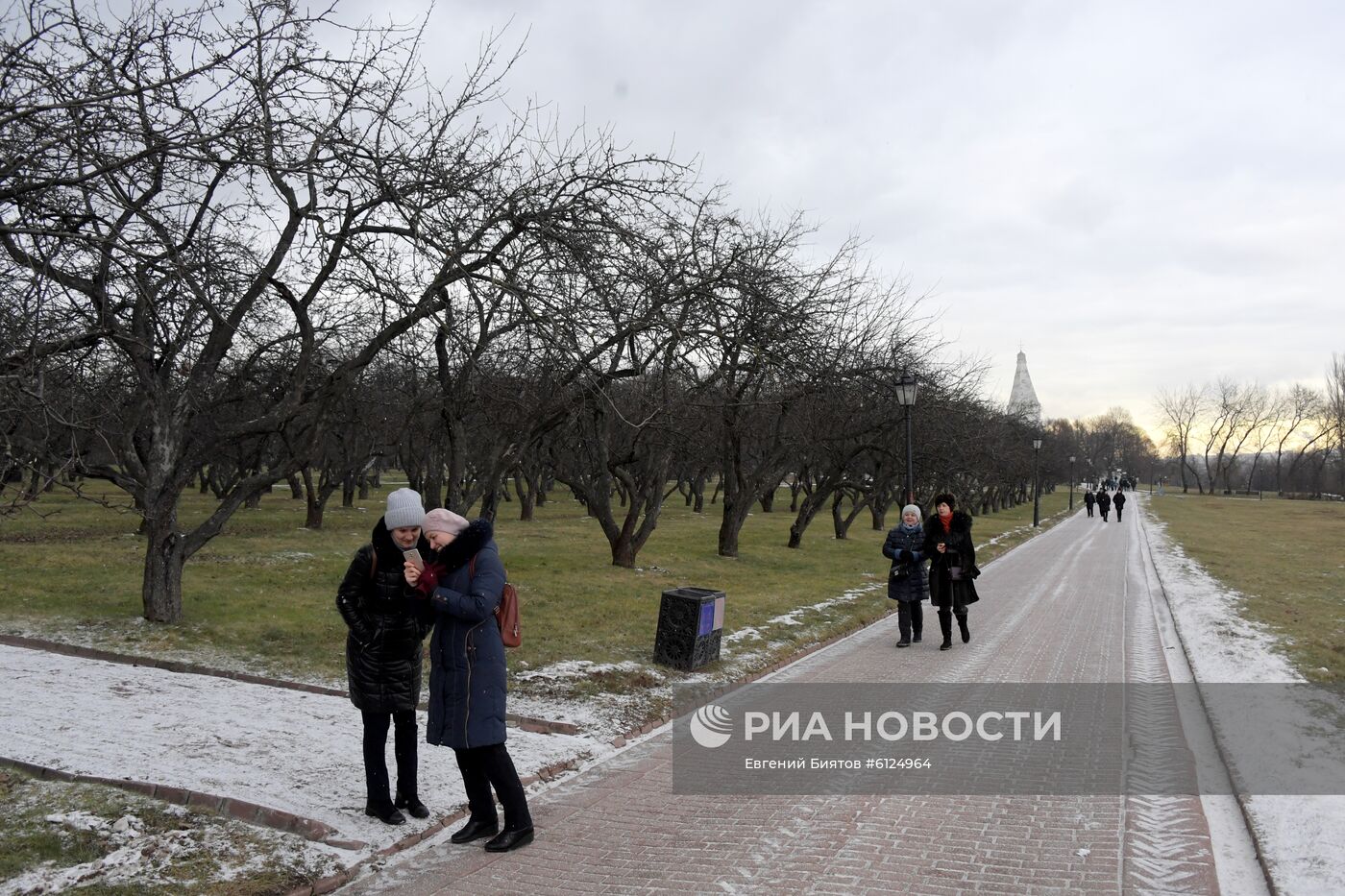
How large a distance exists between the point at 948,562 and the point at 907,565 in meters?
0.48

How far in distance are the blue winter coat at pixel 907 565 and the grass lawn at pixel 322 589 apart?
1402 millimetres

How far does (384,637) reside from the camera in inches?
194

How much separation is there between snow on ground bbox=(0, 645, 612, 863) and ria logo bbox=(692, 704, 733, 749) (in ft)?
2.70

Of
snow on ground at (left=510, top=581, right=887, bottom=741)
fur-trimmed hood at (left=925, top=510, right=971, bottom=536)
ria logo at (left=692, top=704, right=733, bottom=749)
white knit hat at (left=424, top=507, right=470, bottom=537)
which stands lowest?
ria logo at (left=692, top=704, right=733, bottom=749)

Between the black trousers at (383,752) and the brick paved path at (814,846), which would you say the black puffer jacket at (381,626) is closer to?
the black trousers at (383,752)

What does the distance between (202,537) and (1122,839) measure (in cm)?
941

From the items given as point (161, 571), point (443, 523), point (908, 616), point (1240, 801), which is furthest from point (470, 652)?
point (908, 616)

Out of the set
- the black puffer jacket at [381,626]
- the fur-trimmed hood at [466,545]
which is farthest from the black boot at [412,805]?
the fur-trimmed hood at [466,545]

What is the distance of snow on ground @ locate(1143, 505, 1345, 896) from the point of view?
4.77m

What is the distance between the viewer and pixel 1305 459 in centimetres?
10519

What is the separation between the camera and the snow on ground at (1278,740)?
477 cm

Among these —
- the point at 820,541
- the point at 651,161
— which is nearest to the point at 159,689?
the point at 651,161

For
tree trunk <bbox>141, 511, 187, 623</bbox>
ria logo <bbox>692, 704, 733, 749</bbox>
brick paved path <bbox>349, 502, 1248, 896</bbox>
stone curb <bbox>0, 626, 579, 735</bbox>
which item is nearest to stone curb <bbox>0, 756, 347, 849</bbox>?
brick paved path <bbox>349, 502, 1248, 896</bbox>

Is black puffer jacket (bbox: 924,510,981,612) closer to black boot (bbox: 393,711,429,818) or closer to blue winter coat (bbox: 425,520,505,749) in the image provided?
black boot (bbox: 393,711,429,818)
